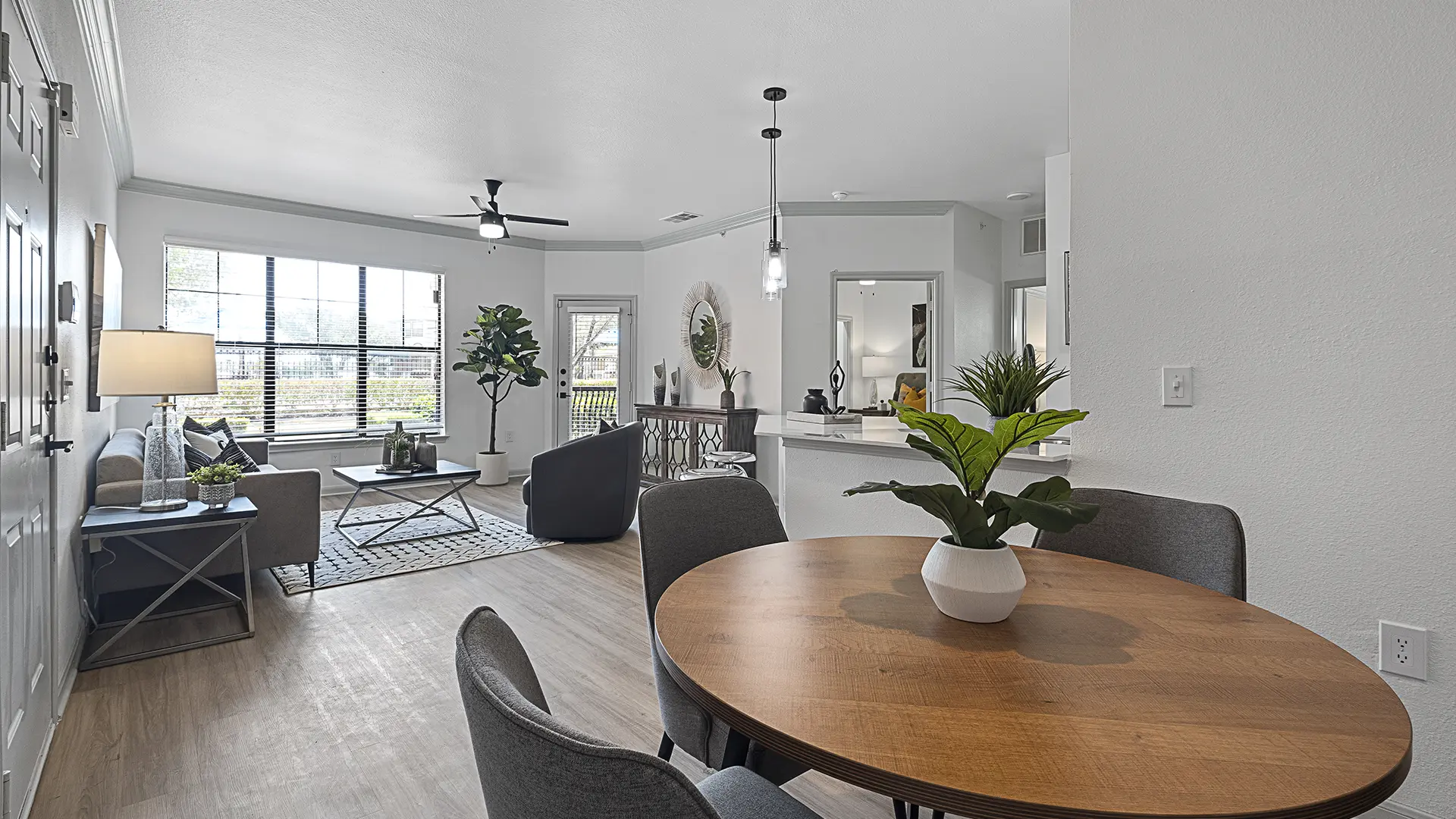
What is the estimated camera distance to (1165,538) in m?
1.59

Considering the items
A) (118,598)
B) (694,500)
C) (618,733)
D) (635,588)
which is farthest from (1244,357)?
(118,598)

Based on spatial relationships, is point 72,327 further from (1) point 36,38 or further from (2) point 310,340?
(2) point 310,340

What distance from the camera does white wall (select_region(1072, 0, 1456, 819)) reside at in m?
1.72

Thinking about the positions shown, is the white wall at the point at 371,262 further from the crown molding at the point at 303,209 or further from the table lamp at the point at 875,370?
the table lamp at the point at 875,370

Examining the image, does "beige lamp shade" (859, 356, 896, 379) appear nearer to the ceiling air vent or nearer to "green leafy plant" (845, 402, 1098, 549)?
the ceiling air vent

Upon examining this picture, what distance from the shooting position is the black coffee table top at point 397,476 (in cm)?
446

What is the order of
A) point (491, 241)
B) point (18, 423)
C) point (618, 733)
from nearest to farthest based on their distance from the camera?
point (18, 423) → point (618, 733) → point (491, 241)

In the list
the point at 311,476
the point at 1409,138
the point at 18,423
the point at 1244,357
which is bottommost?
the point at 311,476

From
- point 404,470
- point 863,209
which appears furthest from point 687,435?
point 404,470

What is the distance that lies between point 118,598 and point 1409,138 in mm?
5012

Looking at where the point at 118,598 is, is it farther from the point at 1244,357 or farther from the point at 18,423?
the point at 1244,357

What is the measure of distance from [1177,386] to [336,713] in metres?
2.78

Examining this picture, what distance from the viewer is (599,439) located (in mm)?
4672

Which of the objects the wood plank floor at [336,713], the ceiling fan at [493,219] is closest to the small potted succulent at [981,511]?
the wood plank floor at [336,713]
